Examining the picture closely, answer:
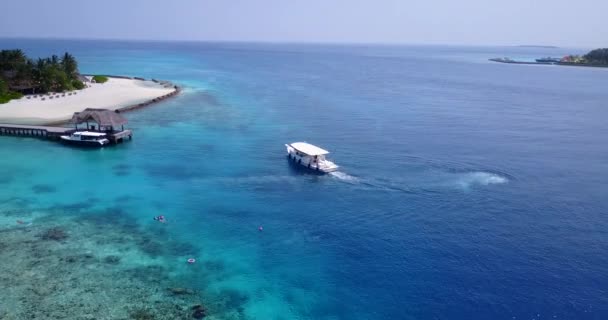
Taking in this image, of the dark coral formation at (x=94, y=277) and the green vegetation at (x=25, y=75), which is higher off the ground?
the green vegetation at (x=25, y=75)

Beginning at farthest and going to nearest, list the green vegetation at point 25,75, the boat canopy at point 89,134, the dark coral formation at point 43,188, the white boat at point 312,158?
the green vegetation at point 25,75 < the boat canopy at point 89,134 < the white boat at point 312,158 < the dark coral formation at point 43,188

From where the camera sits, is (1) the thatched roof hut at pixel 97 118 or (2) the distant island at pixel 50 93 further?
(2) the distant island at pixel 50 93

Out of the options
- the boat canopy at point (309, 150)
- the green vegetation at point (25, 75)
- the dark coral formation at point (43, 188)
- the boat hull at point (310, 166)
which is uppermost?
the green vegetation at point (25, 75)

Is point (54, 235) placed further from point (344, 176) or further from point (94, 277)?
point (344, 176)

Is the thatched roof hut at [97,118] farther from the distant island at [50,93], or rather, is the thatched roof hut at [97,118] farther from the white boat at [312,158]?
the white boat at [312,158]

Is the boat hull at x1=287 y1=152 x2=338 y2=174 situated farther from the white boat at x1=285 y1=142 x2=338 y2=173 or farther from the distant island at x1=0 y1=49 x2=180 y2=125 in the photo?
the distant island at x1=0 y1=49 x2=180 y2=125

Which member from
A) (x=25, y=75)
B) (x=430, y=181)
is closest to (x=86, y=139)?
(x=25, y=75)

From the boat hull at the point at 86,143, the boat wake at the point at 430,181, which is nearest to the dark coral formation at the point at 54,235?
the boat hull at the point at 86,143

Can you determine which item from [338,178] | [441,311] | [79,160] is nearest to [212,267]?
[441,311]
